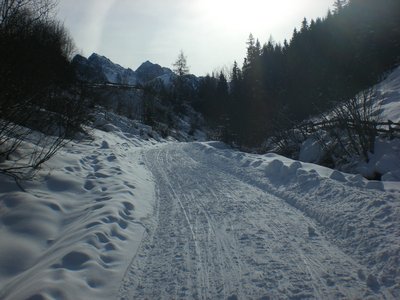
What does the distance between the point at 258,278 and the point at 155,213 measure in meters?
3.64

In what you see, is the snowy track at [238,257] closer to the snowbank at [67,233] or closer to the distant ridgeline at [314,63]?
the snowbank at [67,233]

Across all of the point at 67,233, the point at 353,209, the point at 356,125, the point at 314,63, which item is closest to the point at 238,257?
the point at 353,209

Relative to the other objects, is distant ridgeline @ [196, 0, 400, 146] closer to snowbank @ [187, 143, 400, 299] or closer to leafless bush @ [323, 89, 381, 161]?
leafless bush @ [323, 89, 381, 161]

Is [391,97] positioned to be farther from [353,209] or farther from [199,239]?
[199,239]

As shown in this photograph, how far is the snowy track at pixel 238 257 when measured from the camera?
392 cm

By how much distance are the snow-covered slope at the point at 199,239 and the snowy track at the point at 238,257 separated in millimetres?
18

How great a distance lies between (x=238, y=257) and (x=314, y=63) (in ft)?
162

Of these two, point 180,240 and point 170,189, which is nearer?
point 180,240

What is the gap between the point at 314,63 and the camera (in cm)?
4884

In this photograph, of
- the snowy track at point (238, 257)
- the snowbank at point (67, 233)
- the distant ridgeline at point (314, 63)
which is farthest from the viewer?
the distant ridgeline at point (314, 63)

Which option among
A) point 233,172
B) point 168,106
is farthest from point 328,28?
point 233,172

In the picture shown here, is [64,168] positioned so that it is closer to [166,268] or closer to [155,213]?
[155,213]

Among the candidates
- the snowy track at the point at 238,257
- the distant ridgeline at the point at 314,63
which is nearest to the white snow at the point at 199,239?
A: the snowy track at the point at 238,257

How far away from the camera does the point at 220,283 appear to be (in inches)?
162
